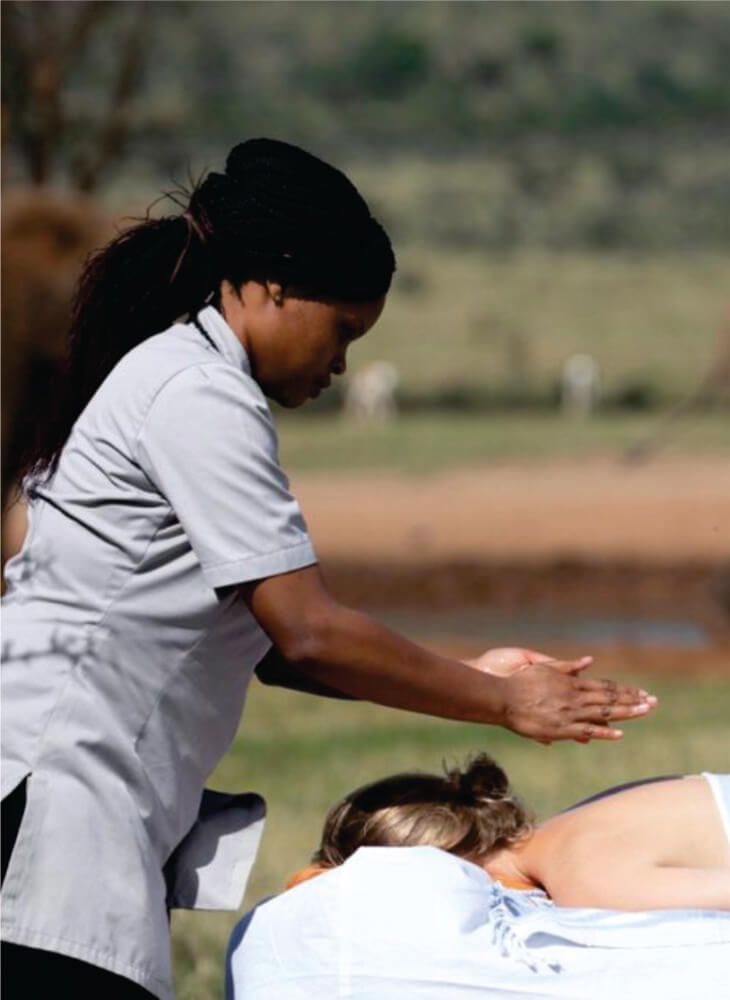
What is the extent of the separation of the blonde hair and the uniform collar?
91cm

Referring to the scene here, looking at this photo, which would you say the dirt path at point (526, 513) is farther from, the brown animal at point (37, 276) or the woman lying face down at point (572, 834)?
the woman lying face down at point (572, 834)

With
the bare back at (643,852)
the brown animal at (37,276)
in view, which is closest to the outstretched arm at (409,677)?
the bare back at (643,852)

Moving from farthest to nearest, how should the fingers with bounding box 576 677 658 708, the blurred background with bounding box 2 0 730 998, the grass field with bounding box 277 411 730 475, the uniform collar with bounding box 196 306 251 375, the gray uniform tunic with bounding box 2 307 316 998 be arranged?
the grass field with bounding box 277 411 730 475, the blurred background with bounding box 2 0 730 998, the fingers with bounding box 576 677 658 708, the uniform collar with bounding box 196 306 251 375, the gray uniform tunic with bounding box 2 307 316 998

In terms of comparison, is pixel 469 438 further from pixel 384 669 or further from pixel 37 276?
pixel 384 669

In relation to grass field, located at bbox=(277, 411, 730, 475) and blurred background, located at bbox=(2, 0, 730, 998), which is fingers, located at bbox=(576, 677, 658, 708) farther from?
grass field, located at bbox=(277, 411, 730, 475)

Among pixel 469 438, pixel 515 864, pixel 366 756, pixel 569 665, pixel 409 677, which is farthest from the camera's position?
pixel 469 438

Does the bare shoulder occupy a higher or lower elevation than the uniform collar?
lower

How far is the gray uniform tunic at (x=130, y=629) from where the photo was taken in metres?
2.95

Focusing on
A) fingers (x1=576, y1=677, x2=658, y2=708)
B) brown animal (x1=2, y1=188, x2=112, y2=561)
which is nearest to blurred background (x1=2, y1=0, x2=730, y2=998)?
brown animal (x1=2, y1=188, x2=112, y2=561)

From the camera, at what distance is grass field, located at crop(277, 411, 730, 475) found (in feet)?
78.1

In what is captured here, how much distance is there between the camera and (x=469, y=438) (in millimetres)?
26188

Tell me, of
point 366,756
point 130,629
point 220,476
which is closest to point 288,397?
point 220,476

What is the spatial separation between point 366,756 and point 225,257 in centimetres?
570

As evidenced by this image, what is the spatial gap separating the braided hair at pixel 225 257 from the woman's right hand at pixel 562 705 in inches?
22.9
